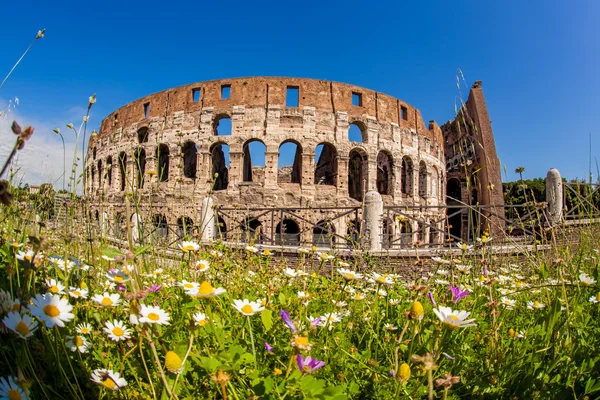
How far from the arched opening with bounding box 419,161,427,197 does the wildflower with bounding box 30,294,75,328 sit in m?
18.7

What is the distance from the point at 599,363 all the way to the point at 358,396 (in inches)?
37.2

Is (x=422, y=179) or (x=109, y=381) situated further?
(x=422, y=179)

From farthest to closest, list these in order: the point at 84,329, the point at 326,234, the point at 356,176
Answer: the point at 356,176 < the point at 326,234 < the point at 84,329

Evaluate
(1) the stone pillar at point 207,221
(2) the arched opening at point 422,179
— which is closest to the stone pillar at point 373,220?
(1) the stone pillar at point 207,221

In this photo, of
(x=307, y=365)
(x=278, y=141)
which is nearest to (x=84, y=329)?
(x=307, y=365)

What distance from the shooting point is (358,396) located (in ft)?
3.90

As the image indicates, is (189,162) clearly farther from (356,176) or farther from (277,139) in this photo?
(356,176)

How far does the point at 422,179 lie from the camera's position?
1850 cm

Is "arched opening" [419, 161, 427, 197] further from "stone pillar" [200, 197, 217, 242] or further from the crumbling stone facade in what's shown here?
"stone pillar" [200, 197, 217, 242]

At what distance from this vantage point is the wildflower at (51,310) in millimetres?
794

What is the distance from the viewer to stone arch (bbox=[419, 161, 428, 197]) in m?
18.1

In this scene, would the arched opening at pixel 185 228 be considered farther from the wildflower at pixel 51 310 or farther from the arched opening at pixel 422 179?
the arched opening at pixel 422 179

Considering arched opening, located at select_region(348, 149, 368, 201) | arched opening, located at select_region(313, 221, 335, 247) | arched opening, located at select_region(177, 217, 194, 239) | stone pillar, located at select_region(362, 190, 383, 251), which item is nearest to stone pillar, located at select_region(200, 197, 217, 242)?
arched opening, located at select_region(177, 217, 194, 239)

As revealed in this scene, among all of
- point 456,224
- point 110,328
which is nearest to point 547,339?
point 110,328
